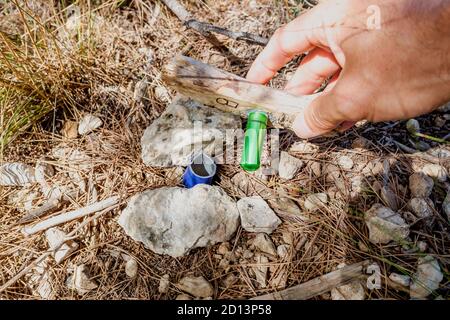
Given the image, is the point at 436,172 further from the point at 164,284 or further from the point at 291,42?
the point at 164,284

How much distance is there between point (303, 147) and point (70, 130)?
52.3 inches

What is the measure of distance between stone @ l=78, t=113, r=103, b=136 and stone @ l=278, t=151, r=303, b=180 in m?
1.05

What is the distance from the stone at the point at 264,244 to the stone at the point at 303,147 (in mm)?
536

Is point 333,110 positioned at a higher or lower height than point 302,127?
higher

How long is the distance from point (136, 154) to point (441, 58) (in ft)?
4.95

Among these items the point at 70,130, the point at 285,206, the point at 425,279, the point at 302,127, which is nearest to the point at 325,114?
the point at 302,127

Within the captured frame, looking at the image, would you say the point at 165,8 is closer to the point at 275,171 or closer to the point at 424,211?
the point at 275,171

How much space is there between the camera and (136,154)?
6.27 feet

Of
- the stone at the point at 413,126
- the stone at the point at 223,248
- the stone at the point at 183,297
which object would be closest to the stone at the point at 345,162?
the stone at the point at 413,126

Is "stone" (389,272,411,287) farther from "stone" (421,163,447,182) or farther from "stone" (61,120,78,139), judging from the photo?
"stone" (61,120,78,139)

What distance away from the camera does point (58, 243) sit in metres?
1.67

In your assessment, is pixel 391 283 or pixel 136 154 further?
pixel 136 154
